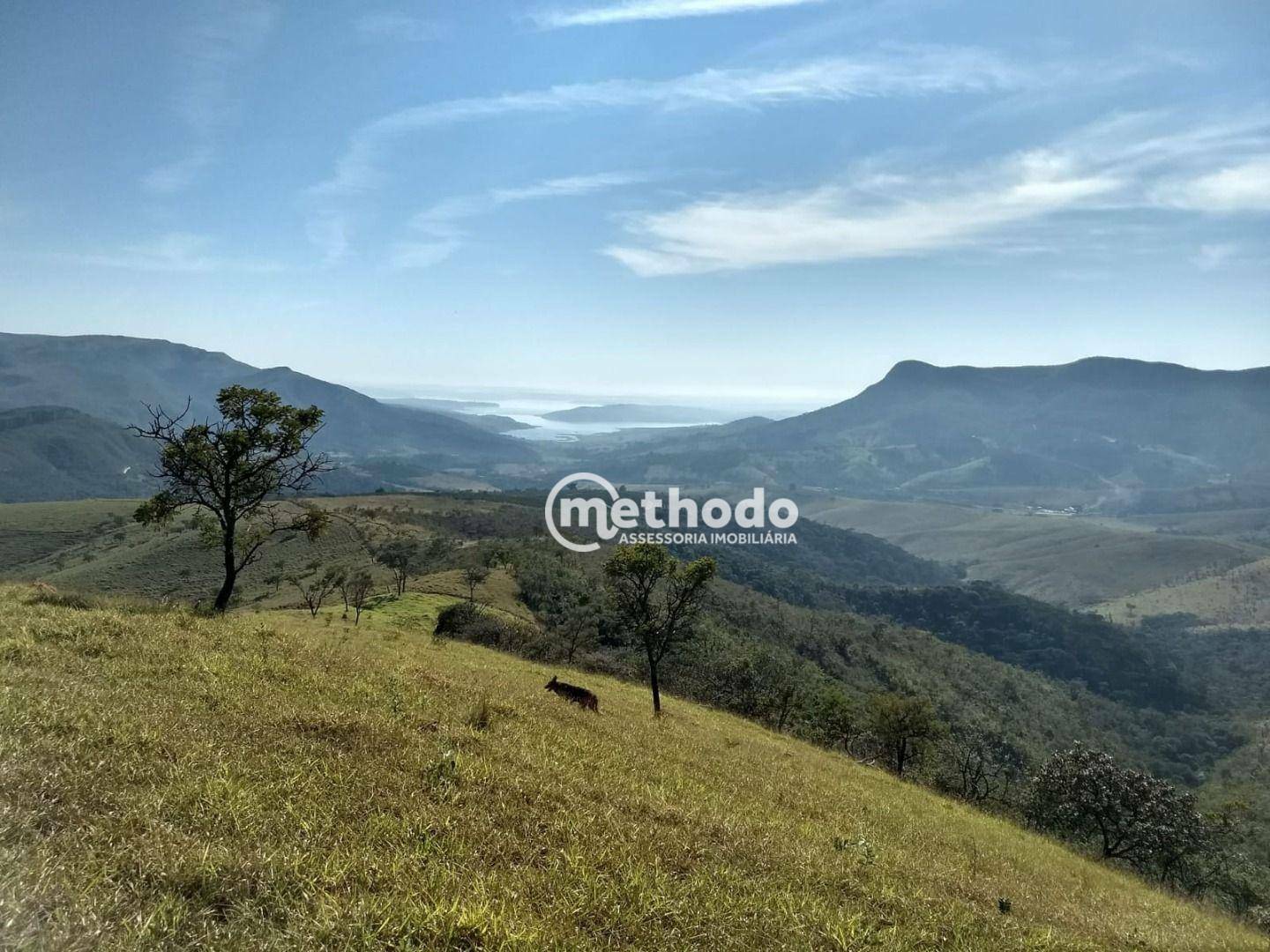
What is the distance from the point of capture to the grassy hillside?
4527 millimetres

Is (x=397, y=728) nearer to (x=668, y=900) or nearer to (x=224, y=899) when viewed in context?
(x=224, y=899)

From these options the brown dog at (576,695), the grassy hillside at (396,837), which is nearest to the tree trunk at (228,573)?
the grassy hillside at (396,837)

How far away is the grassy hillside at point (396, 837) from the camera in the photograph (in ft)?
14.9

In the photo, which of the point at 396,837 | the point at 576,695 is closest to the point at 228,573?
the point at 576,695

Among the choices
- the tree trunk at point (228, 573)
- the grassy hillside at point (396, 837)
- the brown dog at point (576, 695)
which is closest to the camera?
the grassy hillside at point (396, 837)

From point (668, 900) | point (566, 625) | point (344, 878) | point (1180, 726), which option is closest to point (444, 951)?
point (344, 878)

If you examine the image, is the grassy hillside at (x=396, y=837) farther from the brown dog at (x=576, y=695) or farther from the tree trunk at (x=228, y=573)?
the tree trunk at (x=228, y=573)

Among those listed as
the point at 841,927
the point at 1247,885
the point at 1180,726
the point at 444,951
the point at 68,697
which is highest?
the point at 68,697

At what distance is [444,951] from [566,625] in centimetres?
7558

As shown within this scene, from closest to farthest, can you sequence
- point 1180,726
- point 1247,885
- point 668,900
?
point 668,900
point 1247,885
point 1180,726

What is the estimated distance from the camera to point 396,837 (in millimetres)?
5812

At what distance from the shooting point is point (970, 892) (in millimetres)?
8125

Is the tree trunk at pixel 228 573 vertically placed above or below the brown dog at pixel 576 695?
above

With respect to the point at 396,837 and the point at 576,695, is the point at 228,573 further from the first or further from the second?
the point at 396,837
